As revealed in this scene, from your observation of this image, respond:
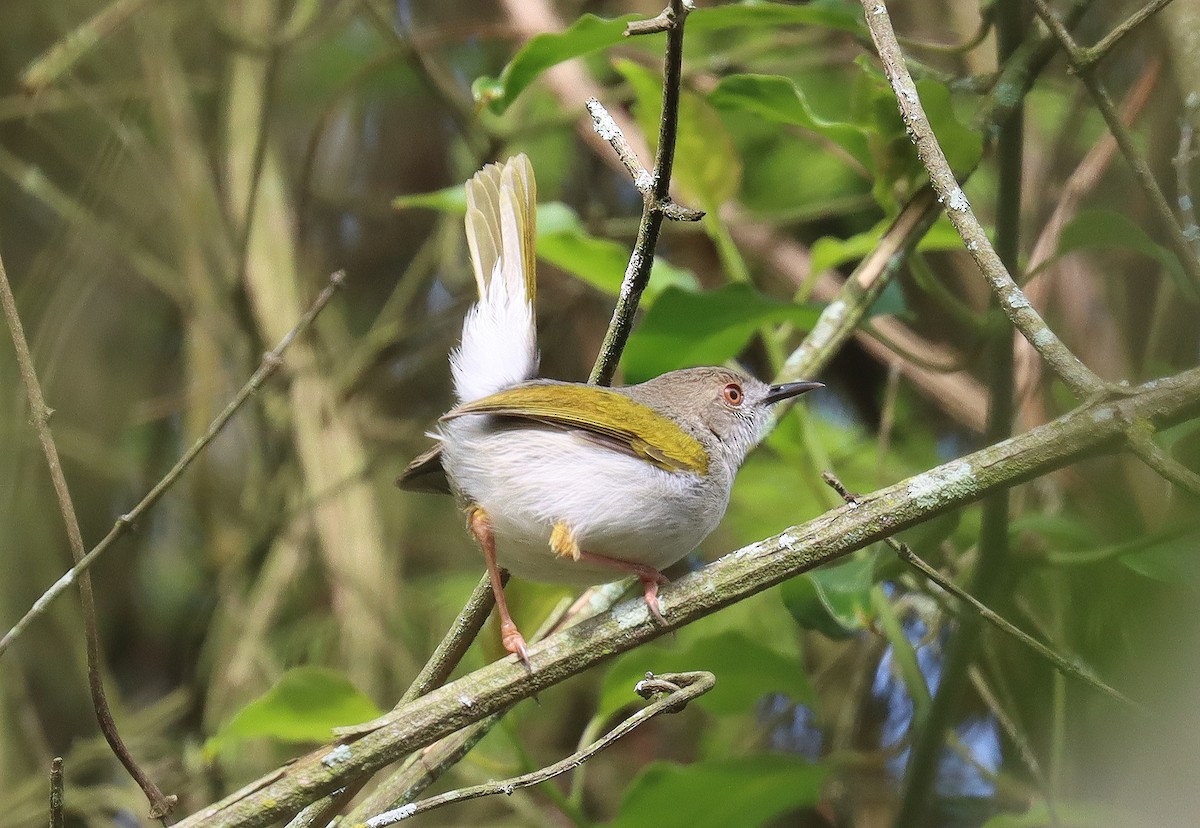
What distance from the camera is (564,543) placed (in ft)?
7.90

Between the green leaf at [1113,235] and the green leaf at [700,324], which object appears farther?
the green leaf at [700,324]

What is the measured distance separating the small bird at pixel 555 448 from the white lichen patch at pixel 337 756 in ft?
1.39

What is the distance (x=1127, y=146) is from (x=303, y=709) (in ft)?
6.75

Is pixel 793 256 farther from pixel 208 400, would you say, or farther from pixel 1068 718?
pixel 208 400

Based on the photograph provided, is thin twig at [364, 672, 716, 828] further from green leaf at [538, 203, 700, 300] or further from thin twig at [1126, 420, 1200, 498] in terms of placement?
green leaf at [538, 203, 700, 300]

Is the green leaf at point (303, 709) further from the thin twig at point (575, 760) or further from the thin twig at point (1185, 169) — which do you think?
the thin twig at point (1185, 169)

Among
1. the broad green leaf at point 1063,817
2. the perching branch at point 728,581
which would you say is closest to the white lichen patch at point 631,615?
the perching branch at point 728,581

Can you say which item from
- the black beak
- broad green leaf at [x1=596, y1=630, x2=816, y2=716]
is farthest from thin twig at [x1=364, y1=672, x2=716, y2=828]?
the black beak

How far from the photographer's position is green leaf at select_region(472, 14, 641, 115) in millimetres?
2486

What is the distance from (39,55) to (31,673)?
2799 millimetres

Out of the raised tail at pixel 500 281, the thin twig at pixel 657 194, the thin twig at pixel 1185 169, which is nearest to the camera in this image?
the thin twig at pixel 657 194

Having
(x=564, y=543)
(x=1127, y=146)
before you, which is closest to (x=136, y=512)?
(x=564, y=543)

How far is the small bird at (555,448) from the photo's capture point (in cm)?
247

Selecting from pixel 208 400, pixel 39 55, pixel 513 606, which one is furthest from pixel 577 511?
pixel 39 55
